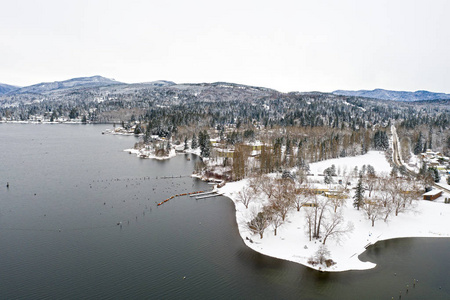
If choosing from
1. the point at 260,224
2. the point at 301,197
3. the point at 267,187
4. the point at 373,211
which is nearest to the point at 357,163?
the point at 301,197

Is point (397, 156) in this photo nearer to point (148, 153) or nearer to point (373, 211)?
point (373, 211)

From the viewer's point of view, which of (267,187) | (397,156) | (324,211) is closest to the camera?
(324,211)

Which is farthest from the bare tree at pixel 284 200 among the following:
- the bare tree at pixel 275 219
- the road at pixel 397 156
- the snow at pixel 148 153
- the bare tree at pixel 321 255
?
the snow at pixel 148 153

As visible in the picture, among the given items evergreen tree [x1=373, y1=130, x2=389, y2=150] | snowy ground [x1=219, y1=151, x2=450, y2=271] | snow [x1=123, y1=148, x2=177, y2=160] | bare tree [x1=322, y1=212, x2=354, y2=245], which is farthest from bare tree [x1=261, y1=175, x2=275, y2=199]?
evergreen tree [x1=373, y1=130, x2=389, y2=150]

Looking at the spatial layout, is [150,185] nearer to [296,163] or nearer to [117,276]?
[117,276]

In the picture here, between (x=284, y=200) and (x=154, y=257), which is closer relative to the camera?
(x=154, y=257)

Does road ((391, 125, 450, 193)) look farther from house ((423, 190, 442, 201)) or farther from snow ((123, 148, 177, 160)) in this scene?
snow ((123, 148, 177, 160))

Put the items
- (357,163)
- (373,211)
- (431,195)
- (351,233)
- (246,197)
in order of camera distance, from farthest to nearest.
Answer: (357,163), (431,195), (246,197), (373,211), (351,233)
